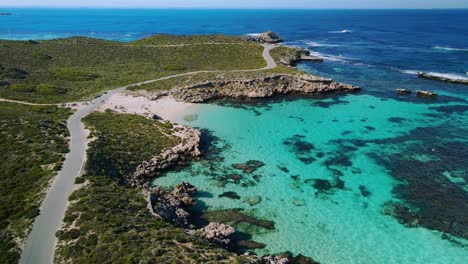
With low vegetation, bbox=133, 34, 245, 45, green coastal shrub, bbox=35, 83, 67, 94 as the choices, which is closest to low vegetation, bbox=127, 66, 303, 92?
green coastal shrub, bbox=35, 83, 67, 94

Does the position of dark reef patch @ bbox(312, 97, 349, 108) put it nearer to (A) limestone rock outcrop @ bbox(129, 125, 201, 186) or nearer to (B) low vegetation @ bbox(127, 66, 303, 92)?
(B) low vegetation @ bbox(127, 66, 303, 92)

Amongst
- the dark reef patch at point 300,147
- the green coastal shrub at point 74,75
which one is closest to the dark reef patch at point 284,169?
the dark reef patch at point 300,147

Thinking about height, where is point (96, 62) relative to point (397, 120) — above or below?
above

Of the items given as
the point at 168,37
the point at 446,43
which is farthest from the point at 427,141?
the point at 446,43

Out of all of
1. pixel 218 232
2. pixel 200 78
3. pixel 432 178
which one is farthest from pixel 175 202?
pixel 200 78

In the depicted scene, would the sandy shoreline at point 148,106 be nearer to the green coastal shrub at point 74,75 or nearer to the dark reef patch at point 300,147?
the green coastal shrub at point 74,75

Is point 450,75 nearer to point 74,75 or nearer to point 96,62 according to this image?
point 74,75
